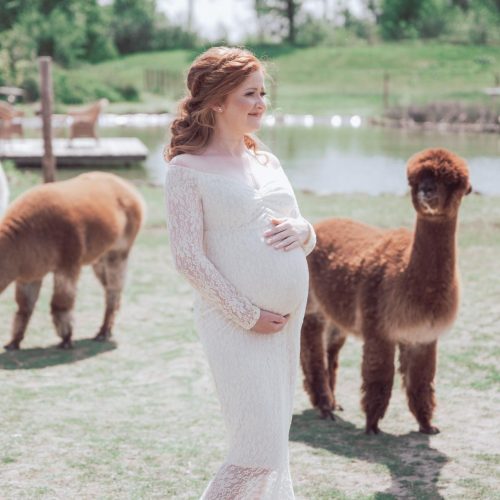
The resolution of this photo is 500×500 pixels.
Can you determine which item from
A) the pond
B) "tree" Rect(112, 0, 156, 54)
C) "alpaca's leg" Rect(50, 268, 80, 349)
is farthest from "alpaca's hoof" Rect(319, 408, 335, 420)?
"tree" Rect(112, 0, 156, 54)

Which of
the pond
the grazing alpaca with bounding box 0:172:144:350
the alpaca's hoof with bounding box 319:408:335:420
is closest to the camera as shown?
the alpaca's hoof with bounding box 319:408:335:420

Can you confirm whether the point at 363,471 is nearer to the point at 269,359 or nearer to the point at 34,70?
the point at 269,359

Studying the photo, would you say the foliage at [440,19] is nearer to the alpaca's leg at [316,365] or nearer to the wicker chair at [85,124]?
the wicker chair at [85,124]

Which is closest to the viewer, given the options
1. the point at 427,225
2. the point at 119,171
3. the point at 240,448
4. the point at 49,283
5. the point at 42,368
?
the point at 240,448

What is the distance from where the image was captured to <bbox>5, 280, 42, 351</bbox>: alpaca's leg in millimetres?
7051

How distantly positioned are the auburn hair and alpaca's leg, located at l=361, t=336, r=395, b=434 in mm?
2143

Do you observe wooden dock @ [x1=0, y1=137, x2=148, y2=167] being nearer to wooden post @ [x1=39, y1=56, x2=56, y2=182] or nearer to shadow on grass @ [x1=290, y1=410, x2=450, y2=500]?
wooden post @ [x1=39, y1=56, x2=56, y2=182]

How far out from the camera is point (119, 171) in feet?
66.1

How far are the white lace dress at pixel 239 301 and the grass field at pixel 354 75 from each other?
116ft

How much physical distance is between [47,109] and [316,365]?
894 cm

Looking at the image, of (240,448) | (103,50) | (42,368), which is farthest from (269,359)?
(103,50)

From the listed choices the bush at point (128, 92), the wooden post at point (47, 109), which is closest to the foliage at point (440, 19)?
the bush at point (128, 92)

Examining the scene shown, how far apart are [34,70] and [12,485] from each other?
38359mm

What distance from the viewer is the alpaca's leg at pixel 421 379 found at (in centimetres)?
501
